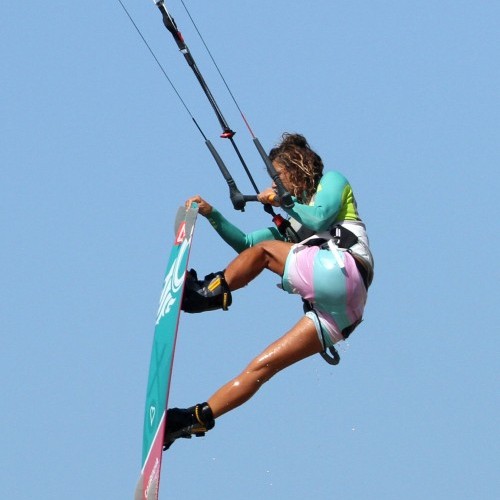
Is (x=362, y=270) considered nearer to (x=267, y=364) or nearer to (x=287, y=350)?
(x=287, y=350)

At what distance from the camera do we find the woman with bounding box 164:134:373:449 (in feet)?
98.1

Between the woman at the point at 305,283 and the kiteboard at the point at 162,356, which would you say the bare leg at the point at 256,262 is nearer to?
the woman at the point at 305,283

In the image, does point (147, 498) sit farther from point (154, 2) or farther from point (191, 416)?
point (154, 2)

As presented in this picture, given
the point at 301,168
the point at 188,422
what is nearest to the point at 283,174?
the point at 301,168

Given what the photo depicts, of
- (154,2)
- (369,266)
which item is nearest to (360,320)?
(369,266)

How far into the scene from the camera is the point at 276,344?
30.0 metres

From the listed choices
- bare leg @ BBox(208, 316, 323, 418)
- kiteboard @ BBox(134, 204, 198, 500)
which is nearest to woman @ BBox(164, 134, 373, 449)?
bare leg @ BBox(208, 316, 323, 418)

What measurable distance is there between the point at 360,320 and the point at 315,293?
45cm

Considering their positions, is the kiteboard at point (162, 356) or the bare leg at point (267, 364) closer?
the kiteboard at point (162, 356)

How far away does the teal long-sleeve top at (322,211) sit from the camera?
2992cm

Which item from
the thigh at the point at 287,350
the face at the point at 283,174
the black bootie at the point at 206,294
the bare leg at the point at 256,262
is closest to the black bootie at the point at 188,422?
the thigh at the point at 287,350

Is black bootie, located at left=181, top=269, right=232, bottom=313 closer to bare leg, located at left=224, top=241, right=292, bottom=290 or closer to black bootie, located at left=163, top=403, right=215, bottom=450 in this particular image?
bare leg, located at left=224, top=241, right=292, bottom=290

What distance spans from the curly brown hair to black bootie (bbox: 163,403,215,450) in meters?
1.41

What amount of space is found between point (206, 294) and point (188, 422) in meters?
0.78
